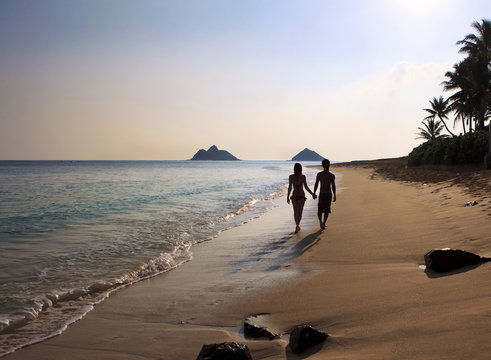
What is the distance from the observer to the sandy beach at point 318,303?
2699 millimetres

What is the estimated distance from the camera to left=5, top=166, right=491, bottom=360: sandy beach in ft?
8.86

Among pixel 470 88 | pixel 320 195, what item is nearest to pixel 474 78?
pixel 470 88

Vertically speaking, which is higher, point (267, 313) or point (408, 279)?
point (408, 279)

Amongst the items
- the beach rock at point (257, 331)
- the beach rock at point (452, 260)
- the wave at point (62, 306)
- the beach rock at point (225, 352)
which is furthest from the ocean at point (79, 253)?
the beach rock at point (452, 260)

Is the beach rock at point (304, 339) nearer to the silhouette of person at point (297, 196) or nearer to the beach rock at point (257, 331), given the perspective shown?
the beach rock at point (257, 331)

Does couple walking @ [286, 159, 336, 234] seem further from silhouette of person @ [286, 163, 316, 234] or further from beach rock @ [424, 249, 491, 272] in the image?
beach rock @ [424, 249, 491, 272]

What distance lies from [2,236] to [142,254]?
5124mm

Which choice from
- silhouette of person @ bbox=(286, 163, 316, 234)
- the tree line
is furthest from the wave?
the tree line

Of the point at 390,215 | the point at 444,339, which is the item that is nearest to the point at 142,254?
→ the point at 444,339

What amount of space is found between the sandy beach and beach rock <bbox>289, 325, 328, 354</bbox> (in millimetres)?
55

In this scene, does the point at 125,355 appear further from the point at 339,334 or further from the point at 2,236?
the point at 2,236

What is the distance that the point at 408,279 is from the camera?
419 cm

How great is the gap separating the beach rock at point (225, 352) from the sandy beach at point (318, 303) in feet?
1.67

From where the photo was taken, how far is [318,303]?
12.8ft
